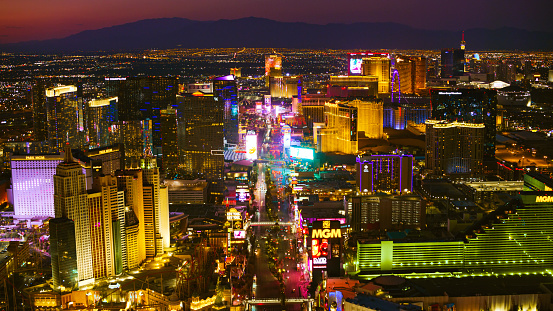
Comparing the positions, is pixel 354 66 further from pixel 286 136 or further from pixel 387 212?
pixel 387 212

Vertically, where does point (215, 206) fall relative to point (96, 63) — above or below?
below

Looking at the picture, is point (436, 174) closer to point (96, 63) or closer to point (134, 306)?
point (134, 306)

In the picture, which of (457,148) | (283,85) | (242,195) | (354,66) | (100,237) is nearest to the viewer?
(100,237)

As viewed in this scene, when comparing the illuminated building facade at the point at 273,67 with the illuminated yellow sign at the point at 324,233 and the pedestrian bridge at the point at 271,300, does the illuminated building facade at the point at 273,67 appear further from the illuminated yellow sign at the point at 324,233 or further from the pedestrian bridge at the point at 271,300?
the pedestrian bridge at the point at 271,300

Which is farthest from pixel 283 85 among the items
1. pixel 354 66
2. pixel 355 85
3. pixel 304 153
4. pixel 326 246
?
pixel 326 246

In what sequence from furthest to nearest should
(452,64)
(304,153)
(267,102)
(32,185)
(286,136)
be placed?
1. (452,64)
2. (267,102)
3. (286,136)
4. (304,153)
5. (32,185)

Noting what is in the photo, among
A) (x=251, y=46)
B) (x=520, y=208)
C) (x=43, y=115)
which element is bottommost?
(x=520, y=208)

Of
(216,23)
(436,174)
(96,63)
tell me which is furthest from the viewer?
(216,23)

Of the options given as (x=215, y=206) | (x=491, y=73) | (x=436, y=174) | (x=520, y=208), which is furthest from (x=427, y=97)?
(x=520, y=208)
